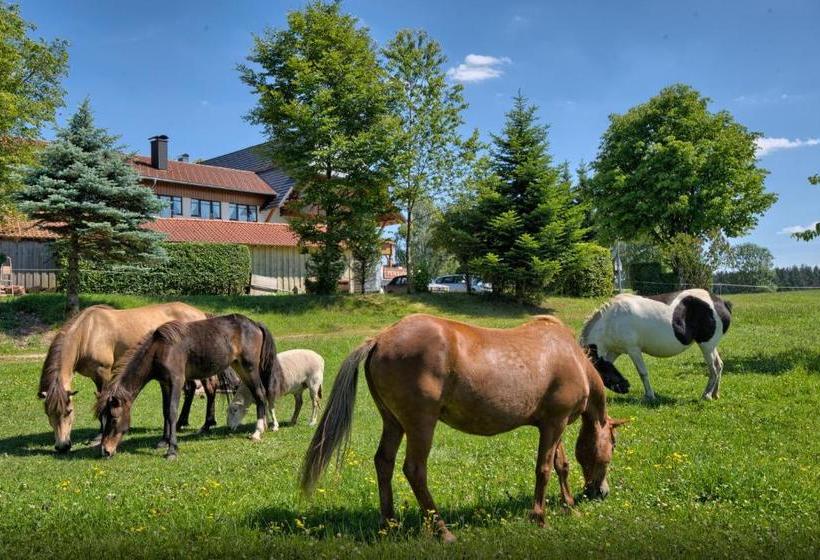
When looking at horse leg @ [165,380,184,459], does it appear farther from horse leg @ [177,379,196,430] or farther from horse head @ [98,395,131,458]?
horse leg @ [177,379,196,430]

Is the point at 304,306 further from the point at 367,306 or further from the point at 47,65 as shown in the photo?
the point at 47,65

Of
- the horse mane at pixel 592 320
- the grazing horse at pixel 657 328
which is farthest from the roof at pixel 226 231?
the grazing horse at pixel 657 328

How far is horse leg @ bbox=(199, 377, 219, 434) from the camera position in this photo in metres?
11.2

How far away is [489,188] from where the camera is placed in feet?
103

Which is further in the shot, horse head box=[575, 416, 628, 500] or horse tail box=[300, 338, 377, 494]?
horse head box=[575, 416, 628, 500]

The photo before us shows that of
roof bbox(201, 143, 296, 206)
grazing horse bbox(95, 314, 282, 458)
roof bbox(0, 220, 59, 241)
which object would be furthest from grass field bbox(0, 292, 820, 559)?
roof bbox(201, 143, 296, 206)

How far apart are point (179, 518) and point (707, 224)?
1655 inches

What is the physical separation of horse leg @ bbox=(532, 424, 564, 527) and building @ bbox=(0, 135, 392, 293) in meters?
31.2

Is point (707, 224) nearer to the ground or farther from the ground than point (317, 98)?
nearer to the ground

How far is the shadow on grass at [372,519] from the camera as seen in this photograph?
211 inches

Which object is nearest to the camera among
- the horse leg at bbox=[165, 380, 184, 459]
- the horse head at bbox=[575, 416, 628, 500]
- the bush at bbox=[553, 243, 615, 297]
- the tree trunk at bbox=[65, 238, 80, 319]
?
the horse head at bbox=[575, 416, 628, 500]

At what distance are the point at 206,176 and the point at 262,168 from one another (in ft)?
23.5

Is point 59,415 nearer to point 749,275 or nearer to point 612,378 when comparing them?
point 612,378

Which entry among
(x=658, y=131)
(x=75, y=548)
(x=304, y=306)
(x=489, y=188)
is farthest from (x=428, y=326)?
(x=658, y=131)
